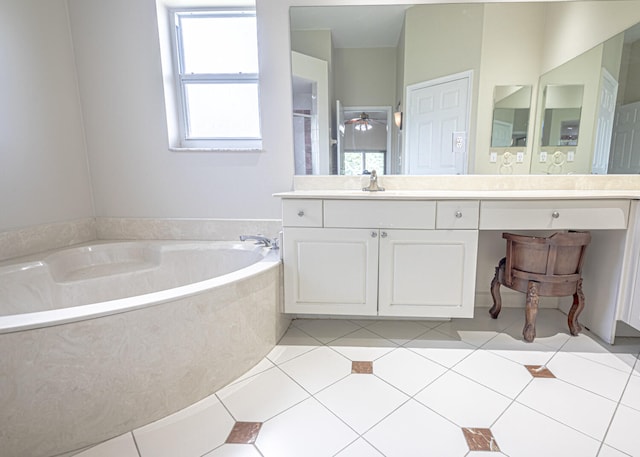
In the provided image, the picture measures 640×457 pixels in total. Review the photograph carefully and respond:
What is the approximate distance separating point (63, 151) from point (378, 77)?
2.07m

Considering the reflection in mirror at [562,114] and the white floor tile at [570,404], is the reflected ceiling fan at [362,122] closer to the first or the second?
the reflection in mirror at [562,114]

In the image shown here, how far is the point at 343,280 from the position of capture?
5.52ft

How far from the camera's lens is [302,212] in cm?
165

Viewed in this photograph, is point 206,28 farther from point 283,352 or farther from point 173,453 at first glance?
point 173,453

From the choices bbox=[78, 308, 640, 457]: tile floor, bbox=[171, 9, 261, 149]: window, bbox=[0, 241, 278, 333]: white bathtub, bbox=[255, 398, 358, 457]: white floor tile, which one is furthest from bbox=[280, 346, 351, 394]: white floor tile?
bbox=[171, 9, 261, 149]: window

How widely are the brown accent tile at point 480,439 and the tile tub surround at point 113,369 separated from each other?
3.22 ft

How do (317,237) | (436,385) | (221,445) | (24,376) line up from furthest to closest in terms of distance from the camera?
(317,237)
(436,385)
(221,445)
(24,376)

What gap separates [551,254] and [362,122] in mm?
1317

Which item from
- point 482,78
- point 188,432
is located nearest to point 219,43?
point 482,78

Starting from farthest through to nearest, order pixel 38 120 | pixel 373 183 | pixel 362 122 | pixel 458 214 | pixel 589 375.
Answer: pixel 362 122, pixel 373 183, pixel 38 120, pixel 458 214, pixel 589 375

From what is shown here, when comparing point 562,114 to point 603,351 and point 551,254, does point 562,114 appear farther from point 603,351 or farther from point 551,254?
point 603,351

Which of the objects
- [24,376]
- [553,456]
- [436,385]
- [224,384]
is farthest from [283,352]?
[553,456]

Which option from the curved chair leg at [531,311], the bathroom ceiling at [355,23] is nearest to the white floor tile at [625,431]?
the curved chair leg at [531,311]

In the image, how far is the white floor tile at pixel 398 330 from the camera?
184 cm
